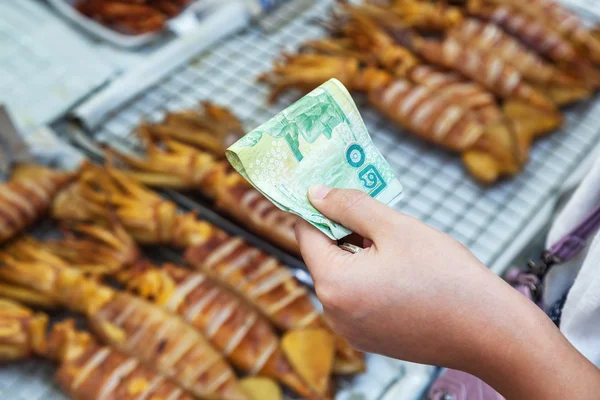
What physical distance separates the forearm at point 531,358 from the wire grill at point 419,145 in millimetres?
1188

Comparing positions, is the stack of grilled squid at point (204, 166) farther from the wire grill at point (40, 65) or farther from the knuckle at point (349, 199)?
the knuckle at point (349, 199)

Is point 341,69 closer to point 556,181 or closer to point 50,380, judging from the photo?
point 556,181

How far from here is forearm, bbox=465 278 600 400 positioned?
85cm

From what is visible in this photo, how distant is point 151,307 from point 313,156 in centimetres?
95

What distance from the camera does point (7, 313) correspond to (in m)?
1.70

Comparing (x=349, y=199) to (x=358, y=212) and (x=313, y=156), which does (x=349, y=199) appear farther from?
(x=313, y=156)

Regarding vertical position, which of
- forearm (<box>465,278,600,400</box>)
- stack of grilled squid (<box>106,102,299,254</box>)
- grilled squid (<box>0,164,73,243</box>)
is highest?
forearm (<box>465,278,600,400</box>)

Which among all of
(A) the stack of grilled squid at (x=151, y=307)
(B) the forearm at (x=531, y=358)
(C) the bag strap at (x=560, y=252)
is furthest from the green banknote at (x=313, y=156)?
(A) the stack of grilled squid at (x=151, y=307)

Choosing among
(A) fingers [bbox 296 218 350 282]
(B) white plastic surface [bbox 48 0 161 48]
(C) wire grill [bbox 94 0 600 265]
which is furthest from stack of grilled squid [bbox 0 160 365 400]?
(B) white plastic surface [bbox 48 0 161 48]

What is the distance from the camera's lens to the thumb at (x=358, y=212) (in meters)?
0.94

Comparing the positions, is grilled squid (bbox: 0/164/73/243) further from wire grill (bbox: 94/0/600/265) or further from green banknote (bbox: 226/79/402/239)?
green banknote (bbox: 226/79/402/239)

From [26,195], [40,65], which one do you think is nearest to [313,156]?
[26,195]

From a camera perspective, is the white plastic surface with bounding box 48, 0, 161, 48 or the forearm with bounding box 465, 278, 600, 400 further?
the white plastic surface with bounding box 48, 0, 161, 48

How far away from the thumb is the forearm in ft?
0.73
